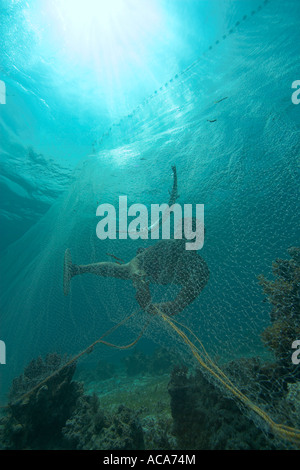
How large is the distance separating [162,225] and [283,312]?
22.3 ft

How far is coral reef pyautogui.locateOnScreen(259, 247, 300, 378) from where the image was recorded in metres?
3.35

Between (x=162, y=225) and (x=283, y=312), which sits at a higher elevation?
(x=162, y=225)

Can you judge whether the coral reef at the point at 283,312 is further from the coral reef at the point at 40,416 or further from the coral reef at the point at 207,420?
the coral reef at the point at 40,416

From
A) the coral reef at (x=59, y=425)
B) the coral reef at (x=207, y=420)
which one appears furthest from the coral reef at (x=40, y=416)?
the coral reef at (x=207, y=420)

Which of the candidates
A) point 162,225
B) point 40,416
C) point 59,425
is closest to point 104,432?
point 59,425

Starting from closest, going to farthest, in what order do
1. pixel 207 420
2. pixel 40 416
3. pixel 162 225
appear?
pixel 207 420
pixel 40 416
pixel 162 225

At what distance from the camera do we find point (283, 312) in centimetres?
380

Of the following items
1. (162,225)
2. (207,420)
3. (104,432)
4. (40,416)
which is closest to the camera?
(207,420)

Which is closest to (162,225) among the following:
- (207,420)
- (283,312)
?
(283,312)

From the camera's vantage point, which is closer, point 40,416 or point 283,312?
point 283,312

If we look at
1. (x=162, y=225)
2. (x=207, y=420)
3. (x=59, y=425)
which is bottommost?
(x=59, y=425)

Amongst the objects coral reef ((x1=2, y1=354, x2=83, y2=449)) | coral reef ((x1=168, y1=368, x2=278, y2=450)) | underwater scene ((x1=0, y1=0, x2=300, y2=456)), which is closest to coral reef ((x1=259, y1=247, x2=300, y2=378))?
underwater scene ((x1=0, y1=0, x2=300, y2=456))

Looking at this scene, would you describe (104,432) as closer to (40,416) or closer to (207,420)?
(40,416)

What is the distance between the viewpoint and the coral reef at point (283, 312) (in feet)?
11.0
